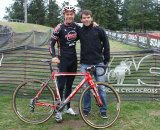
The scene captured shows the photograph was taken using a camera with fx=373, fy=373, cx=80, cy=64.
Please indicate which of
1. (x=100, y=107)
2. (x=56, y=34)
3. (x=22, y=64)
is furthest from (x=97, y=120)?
(x=22, y=64)

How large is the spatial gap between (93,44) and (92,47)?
0.06 m

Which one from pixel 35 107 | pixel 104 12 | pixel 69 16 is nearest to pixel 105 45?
pixel 69 16

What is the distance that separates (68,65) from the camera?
6910 millimetres

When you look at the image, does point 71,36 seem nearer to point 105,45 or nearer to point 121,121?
point 105,45

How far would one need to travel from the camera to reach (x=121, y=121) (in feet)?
22.4

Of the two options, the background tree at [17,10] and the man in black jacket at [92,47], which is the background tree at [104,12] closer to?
the background tree at [17,10]

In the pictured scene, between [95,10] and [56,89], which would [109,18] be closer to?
[95,10]

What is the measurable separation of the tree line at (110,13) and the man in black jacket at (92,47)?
90053 mm

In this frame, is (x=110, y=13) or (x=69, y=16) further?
(x=110, y=13)

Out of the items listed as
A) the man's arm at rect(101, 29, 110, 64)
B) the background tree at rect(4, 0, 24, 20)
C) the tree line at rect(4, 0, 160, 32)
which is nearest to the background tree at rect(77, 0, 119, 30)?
the tree line at rect(4, 0, 160, 32)

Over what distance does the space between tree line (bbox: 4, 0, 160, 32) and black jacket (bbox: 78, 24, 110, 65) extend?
3546 inches

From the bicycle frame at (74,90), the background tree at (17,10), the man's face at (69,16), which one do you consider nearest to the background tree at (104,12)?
the background tree at (17,10)

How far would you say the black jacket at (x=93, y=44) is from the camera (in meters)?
6.80

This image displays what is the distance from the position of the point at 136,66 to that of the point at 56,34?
2455 millimetres
